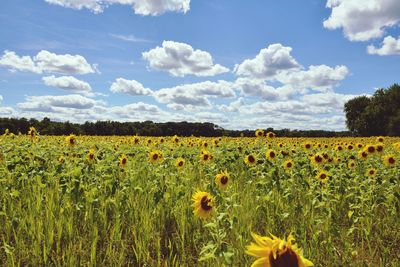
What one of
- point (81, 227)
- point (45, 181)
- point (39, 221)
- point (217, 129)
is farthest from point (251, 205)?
point (217, 129)

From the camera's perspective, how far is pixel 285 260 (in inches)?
81.3

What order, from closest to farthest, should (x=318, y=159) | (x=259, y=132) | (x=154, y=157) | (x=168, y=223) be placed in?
(x=168, y=223)
(x=154, y=157)
(x=318, y=159)
(x=259, y=132)

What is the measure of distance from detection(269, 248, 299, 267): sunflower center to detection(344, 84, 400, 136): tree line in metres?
60.4

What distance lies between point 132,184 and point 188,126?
38.6 meters

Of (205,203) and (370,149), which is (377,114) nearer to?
(370,149)

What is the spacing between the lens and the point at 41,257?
4.88 meters

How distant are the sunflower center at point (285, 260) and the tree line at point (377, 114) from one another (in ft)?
198

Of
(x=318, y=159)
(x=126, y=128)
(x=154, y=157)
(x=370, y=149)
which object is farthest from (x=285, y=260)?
(x=126, y=128)

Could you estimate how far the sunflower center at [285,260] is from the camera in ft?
6.74

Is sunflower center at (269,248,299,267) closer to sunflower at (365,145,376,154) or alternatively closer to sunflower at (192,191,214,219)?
sunflower at (192,191,214,219)

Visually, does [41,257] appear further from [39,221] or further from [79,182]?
[79,182]

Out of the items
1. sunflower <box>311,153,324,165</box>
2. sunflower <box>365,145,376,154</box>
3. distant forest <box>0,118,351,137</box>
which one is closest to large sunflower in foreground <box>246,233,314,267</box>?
sunflower <box>311,153,324,165</box>

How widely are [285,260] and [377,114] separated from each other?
6484cm

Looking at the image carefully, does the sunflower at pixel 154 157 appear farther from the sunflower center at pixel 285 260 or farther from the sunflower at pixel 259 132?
the sunflower center at pixel 285 260
